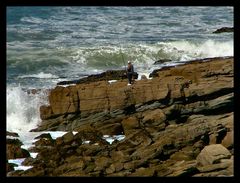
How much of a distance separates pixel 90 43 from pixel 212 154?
1815 centimetres

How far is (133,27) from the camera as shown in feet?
120

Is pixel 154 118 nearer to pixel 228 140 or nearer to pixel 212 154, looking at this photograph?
pixel 228 140

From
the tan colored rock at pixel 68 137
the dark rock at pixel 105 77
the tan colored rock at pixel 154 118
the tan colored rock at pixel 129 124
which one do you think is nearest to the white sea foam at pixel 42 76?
the dark rock at pixel 105 77

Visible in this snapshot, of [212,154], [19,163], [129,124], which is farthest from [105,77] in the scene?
[212,154]

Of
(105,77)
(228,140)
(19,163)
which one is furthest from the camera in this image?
(105,77)

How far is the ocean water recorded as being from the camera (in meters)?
23.6

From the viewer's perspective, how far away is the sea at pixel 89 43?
74.7ft

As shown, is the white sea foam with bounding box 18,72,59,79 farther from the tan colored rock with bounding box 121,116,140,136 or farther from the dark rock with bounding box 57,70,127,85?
the tan colored rock with bounding box 121,116,140,136

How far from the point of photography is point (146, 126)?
56.1 ft

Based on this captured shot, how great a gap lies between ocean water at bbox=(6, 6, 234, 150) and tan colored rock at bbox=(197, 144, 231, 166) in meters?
6.05

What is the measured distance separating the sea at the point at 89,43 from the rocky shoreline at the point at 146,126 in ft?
4.10
